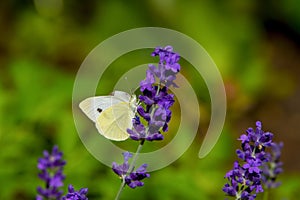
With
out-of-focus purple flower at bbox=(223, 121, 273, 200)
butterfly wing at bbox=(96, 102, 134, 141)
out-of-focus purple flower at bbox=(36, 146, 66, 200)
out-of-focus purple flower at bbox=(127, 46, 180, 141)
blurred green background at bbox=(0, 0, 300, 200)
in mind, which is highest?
blurred green background at bbox=(0, 0, 300, 200)

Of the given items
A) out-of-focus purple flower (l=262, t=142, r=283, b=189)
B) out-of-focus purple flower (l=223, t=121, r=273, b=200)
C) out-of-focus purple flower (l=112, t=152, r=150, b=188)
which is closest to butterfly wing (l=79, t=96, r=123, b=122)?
out-of-focus purple flower (l=112, t=152, r=150, b=188)

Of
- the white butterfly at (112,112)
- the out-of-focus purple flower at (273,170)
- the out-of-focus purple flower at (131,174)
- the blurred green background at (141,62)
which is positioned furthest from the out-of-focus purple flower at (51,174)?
the blurred green background at (141,62)

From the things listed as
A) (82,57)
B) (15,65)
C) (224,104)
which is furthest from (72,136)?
(82,57)

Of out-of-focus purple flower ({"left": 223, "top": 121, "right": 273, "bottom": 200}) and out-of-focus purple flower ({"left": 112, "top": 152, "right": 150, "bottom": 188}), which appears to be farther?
out-of-focus purple flower ({"left": 112, "top": 152, "right": 150, "bottom": 188})

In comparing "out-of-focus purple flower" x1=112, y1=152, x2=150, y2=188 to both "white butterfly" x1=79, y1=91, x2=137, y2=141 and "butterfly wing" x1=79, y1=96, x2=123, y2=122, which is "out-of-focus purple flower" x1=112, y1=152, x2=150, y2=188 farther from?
"butterfly wing" x1=79, y1=96, x2=123, y2=122

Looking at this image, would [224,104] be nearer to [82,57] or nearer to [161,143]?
[161,143]

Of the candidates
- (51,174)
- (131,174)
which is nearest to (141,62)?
(131,174)

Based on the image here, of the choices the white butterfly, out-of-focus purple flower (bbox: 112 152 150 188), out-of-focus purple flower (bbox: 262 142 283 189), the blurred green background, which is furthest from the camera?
the blurred green background
